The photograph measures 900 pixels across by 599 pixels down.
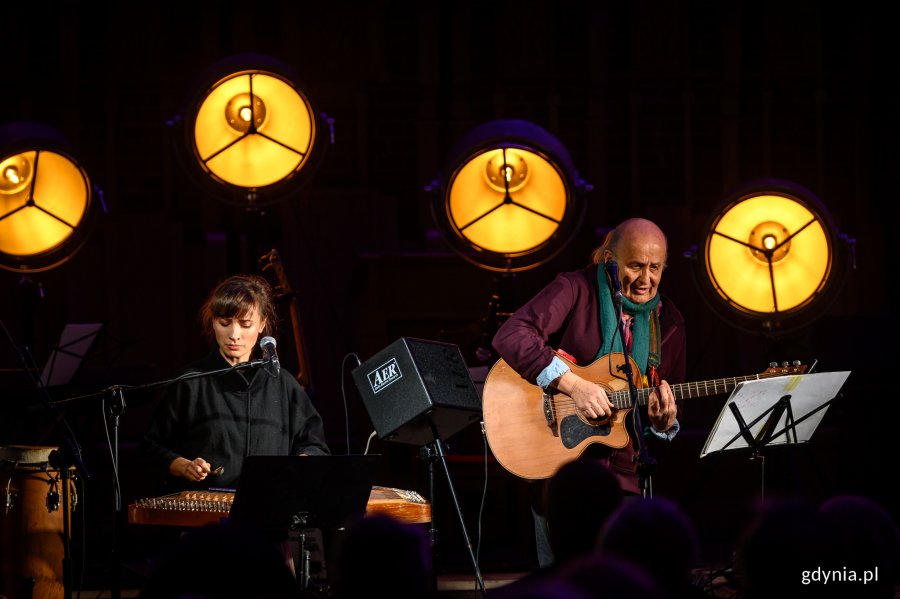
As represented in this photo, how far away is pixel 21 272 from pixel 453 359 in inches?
122

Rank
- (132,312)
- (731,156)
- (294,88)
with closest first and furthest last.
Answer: (294,88) < (132,312) < (731,156)

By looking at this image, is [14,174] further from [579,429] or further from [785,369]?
[785,369]

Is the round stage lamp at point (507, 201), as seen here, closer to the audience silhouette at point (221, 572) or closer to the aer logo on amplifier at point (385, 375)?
the aer logo on amplifier at point (385, 375)

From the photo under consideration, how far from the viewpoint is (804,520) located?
2602mm

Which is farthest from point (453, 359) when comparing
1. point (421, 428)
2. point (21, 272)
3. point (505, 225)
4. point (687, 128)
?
point (687, 128)

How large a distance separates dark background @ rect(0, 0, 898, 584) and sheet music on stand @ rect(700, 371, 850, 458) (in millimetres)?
2913

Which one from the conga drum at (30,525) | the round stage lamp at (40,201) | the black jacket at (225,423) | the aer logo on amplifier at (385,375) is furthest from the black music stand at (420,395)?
the round stage lamp at (40,201)

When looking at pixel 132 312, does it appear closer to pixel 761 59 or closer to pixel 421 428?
pixel 421 428

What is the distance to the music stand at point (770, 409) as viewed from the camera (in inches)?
186

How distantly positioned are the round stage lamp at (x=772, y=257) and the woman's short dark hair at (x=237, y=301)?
2.70m

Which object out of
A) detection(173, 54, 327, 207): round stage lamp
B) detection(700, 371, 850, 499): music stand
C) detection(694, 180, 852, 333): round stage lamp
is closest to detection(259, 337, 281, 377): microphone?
detection(700, 371, 850, 499): music stand

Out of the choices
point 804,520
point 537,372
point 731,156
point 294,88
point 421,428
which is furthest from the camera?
point 731,156

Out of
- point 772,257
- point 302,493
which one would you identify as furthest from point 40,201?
point 772,257

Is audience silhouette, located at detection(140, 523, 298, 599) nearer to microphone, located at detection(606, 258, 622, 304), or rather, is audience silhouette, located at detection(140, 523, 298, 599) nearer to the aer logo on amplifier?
the aer logo on amplifier
